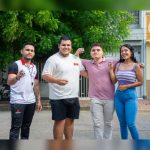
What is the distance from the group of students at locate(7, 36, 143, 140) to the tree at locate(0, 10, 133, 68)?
768 centimetres

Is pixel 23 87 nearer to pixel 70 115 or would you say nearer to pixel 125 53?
pixel 70 115

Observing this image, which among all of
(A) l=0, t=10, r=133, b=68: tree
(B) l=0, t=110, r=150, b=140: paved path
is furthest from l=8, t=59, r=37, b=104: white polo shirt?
(A) l=0, t=10, r=133, b=68: tree

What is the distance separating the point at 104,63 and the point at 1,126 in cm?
513

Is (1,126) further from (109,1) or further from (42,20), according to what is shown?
(109,1)

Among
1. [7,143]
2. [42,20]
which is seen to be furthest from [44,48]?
[7,143]

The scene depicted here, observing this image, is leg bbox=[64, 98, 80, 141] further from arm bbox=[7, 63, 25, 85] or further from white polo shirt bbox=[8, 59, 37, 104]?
arm bbox=[7, 63, 25, 85]

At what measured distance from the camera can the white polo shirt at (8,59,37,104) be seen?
5254 millimetres

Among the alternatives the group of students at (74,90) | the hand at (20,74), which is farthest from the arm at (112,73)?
the hand at (20,74)

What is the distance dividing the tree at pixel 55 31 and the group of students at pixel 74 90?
7682mm

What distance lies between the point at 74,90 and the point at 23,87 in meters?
0.65

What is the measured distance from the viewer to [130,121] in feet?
17.9

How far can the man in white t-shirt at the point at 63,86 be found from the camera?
16.5ft

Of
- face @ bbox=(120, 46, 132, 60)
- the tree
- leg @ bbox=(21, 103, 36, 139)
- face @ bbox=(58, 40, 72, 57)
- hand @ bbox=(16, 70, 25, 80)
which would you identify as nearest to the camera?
hand @ bbox=(16, 70, 25, 80)

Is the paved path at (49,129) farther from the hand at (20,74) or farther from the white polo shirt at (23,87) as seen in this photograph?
the hand at (20,74)
